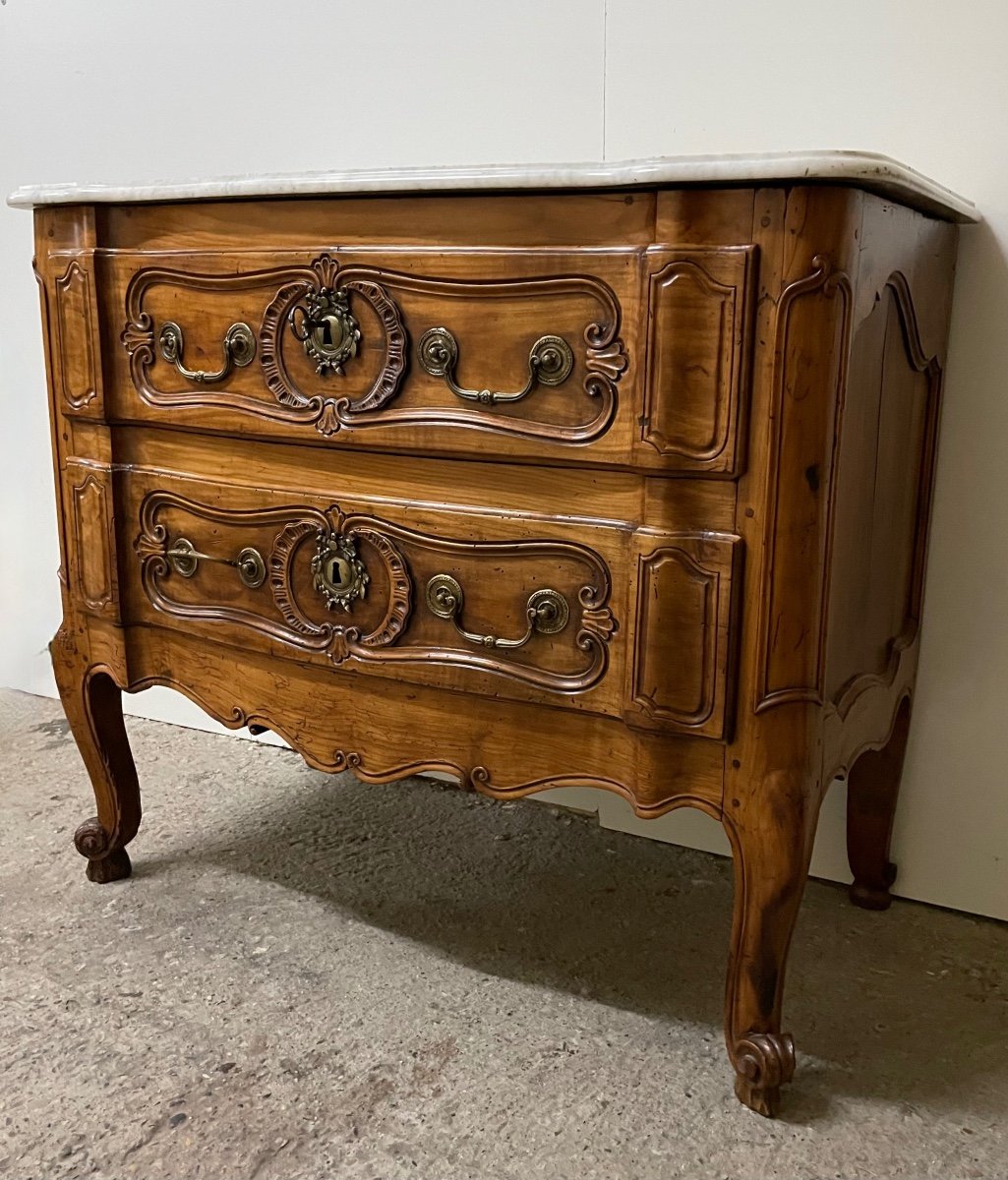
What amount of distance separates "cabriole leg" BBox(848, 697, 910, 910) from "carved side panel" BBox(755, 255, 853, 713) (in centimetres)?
54

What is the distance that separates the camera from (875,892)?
1.70 metres

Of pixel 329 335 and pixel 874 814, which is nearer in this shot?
pixel 329 335

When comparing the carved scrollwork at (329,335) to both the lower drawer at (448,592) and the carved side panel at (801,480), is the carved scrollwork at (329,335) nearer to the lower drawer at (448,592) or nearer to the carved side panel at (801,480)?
the lower drawer at (448,592)

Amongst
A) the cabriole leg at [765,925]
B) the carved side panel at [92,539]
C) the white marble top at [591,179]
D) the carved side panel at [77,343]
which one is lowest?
the cabriole leg at [765,925]

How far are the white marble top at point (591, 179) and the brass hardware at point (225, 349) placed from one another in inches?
6.0

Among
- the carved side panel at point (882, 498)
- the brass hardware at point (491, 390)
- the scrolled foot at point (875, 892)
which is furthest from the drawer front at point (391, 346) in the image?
the scrolled foot at point (875, 892)

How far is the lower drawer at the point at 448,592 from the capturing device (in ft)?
3.88

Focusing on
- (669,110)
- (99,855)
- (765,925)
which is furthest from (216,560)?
(669,110)

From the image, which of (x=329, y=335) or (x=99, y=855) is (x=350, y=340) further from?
(x=99, y=855)

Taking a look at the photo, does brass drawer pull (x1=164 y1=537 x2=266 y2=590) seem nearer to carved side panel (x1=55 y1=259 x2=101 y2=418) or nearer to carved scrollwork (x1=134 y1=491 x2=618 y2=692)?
carved scrollwork (x1=134 y1=491 x2=618 y2=692)

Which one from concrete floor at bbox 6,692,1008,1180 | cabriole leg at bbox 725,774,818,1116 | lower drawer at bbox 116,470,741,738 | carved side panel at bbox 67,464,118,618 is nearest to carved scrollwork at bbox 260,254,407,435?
lower drawer at bbox 116,470,741,738

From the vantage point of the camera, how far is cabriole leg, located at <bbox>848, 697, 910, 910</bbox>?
65.6 inches

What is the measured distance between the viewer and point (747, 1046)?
4.12ft

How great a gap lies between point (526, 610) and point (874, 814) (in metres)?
0.72
